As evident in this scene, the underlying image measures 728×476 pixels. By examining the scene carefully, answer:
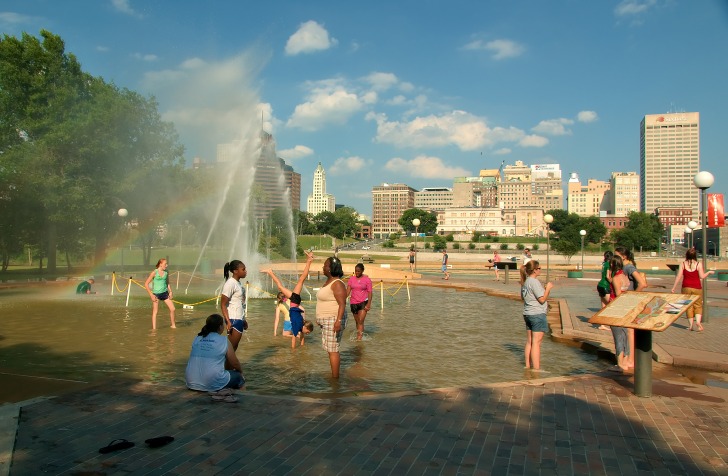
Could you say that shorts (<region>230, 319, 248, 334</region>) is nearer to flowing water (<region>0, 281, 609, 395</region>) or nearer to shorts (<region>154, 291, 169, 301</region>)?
flowing water (<region>0, 281, 609, 395</region>)

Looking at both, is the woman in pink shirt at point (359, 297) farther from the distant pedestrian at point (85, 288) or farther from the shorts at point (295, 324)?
the distant pedestrian at point (85, 288)

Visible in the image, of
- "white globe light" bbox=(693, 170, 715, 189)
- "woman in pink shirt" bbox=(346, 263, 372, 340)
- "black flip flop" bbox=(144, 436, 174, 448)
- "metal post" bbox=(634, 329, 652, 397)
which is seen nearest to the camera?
"black flip flop" bbox=(144, 436, 174, 448)

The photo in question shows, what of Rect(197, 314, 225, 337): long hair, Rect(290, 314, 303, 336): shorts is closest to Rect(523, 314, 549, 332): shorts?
Rect(290, 314, 303, 336): shorts

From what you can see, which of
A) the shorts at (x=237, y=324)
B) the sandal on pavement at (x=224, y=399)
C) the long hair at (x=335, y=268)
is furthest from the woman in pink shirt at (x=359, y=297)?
the sandal on pavement at (x=224, y=399)

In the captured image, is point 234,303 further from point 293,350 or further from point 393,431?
point 393,431

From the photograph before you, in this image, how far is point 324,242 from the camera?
164000mm

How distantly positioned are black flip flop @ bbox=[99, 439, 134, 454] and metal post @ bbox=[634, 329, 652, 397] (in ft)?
19.5

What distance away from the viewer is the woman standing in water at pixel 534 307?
8.49 m

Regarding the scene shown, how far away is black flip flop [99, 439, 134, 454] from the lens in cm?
476

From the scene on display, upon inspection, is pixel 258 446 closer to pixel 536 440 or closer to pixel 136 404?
pixel 136 404

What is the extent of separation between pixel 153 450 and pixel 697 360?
8.49 meters

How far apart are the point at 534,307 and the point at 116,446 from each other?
631 centimetres

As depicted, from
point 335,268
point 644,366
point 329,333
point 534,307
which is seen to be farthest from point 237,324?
point 644,366

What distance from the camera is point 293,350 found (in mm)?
10992
